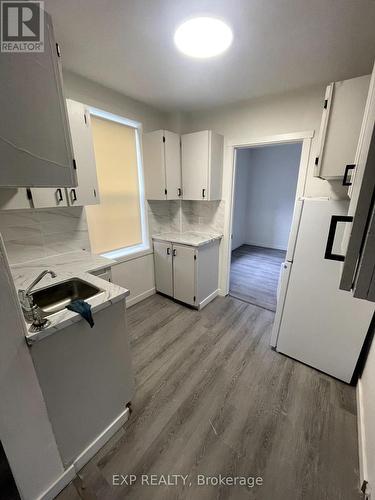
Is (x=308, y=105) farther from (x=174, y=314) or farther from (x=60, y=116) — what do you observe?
(x=174, y=314)

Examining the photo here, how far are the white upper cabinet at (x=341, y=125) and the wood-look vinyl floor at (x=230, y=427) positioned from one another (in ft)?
5.64

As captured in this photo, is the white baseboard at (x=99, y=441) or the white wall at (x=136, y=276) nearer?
the white baseboard at (x=99, y=441)

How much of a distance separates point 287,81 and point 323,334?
2.37m

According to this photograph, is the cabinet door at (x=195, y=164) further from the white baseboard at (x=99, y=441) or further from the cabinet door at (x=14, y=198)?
the white baseboard at (x=99, y=441)

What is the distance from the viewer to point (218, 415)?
146 centimetres

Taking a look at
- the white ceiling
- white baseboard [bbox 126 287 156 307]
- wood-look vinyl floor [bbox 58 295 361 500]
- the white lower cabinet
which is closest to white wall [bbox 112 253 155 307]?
white baseboard [bbox 126 287 156 307]

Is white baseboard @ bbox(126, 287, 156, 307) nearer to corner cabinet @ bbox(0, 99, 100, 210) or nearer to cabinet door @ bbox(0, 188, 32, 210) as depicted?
corner cabinet @ bbox(0, 99, 100, 210)

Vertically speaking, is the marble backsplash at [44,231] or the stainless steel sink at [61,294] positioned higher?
the marble backsplash at [44,231]

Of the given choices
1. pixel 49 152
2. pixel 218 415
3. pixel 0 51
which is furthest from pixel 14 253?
pixel 218 415

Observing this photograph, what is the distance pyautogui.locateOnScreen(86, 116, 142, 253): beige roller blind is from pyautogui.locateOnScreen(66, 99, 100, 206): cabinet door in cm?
40

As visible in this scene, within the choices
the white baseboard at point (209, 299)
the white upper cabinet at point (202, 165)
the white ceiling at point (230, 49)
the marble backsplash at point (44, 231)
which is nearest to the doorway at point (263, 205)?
the white baseboard at point (209, 299)

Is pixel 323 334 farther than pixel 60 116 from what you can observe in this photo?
Yes

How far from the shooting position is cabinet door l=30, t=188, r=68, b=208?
1572 millimetres

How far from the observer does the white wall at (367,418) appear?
108 cm
